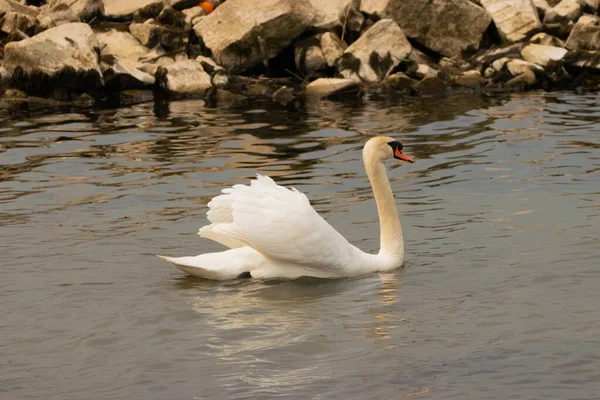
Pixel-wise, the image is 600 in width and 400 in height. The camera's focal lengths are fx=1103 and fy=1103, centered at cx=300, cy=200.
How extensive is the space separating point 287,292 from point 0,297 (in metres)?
2.32

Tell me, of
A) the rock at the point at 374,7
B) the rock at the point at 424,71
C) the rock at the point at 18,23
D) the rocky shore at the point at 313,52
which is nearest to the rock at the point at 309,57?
Answer: the rocky shore at the point at 313,52

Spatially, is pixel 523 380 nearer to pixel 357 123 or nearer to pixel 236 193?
pixel 236 193

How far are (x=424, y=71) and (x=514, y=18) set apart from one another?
2.50 m

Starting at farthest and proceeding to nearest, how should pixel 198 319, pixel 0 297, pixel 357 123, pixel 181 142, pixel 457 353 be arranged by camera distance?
pixel 357 123 < pixel 181 142 < pixel 0 297 < pixel 198 319 < pixel 457 353

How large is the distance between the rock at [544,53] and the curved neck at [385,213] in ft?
41.9

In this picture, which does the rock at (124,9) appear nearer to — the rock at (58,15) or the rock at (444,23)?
the rock at (58,15)

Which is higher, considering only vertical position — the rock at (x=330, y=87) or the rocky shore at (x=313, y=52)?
the rocky shore at (x=313, y=52)

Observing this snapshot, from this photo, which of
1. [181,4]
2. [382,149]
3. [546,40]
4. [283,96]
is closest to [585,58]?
[546,40]

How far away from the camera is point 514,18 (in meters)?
22.8

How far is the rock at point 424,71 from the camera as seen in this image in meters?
21.9

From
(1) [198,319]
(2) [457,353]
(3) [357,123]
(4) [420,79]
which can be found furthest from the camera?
(4) [420,79]

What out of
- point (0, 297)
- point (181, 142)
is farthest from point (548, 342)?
point (181, 142)

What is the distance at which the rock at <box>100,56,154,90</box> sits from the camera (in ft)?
72.0

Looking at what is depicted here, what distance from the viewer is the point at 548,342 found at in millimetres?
7426
